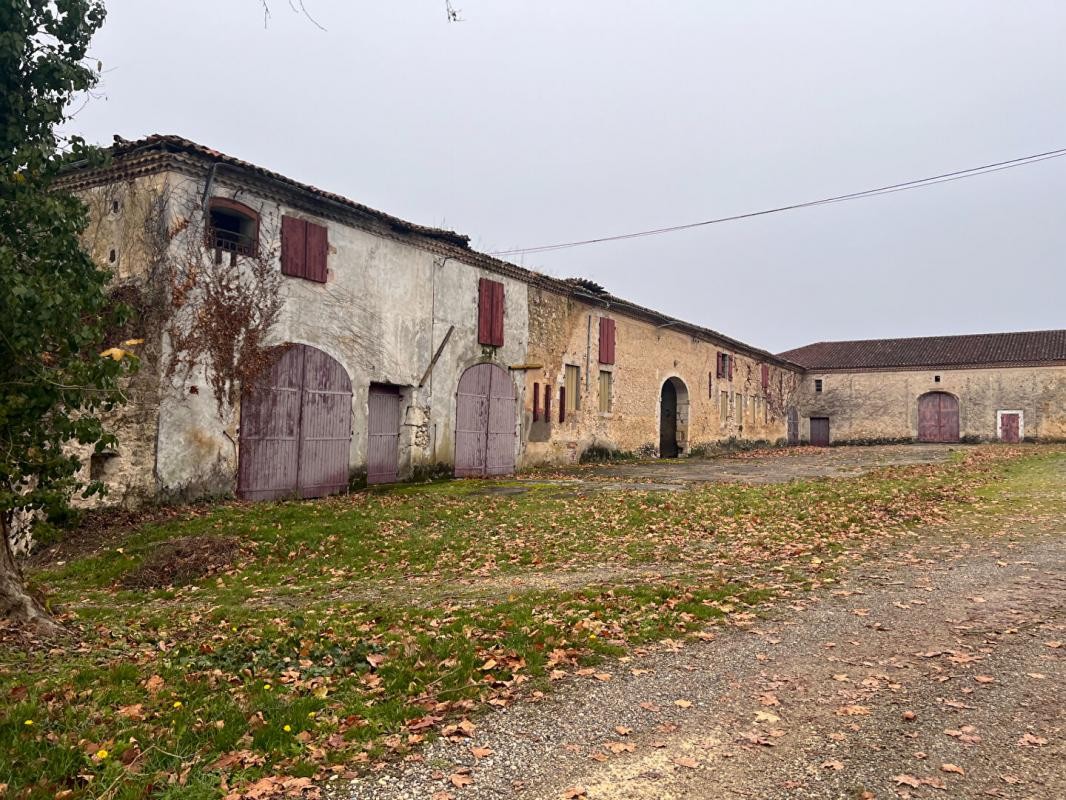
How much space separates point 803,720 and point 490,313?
14.7m

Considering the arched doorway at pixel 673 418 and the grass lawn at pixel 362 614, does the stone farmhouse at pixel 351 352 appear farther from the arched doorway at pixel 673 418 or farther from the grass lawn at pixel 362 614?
the grass lawn at pixel 362 614

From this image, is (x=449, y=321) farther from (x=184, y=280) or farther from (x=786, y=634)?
(x=786, y=634)

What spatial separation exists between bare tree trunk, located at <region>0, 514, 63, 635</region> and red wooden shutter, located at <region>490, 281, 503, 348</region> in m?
13.1

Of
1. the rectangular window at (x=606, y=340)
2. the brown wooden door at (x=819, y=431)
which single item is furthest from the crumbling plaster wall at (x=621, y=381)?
the brown wooden door at (x=819, y=431)

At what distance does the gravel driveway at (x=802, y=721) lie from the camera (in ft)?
10.6

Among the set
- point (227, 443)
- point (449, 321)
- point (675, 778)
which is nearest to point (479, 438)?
point (449, 321)

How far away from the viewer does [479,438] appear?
17516 mm

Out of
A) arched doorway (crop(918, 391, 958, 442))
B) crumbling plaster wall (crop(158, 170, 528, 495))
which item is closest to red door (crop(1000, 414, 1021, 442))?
arched doorway (crop(918, 391, 958, 442))

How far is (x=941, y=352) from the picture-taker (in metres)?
39.6

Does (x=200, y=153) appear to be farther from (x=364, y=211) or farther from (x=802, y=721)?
(x=802, y=721)

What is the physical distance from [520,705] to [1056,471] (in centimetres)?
1921

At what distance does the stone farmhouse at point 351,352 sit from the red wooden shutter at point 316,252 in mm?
43

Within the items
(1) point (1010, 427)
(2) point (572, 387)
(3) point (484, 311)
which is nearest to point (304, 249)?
(3) point (484, 311)

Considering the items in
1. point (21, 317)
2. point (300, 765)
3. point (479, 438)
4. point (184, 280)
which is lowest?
point (300, 765)
